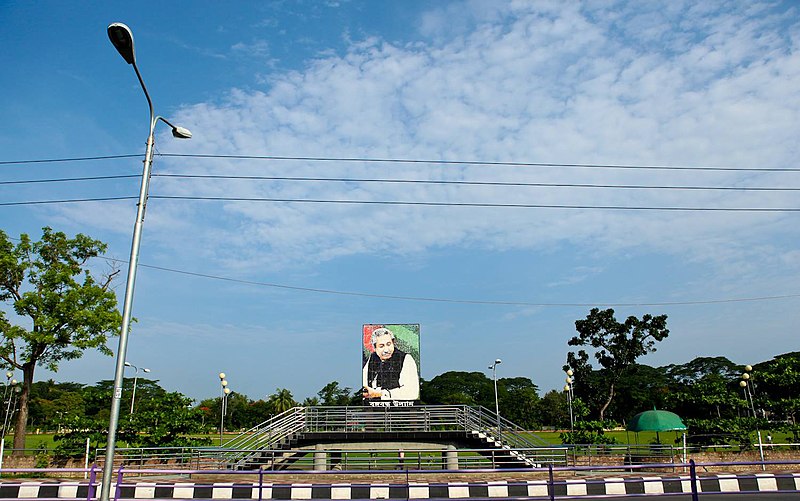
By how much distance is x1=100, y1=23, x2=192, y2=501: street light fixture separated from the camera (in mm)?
9359

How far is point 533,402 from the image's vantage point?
112062 mm

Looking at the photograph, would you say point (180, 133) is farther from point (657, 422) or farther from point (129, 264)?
point (657, 422)

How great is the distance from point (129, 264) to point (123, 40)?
4043mm

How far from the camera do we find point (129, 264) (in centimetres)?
1045

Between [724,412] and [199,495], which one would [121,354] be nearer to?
[199,495]

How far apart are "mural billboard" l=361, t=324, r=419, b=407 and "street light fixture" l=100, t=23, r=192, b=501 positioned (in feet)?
64.1

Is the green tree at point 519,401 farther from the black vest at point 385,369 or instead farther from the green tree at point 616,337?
the black vest at point 385,369

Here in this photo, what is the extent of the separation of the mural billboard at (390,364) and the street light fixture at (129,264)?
19.5 m

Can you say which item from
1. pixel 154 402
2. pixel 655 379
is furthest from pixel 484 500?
pixel 655 379

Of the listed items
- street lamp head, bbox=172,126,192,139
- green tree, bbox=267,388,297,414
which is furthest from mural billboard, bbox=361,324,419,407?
green tree, bbox=267,388,297,414

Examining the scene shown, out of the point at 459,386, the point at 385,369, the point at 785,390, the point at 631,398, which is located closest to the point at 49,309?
the point at 385,369

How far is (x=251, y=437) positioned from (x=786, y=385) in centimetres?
3584

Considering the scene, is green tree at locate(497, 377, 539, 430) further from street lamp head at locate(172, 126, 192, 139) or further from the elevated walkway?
street lamp head at locate(172, 126, 192, 139)

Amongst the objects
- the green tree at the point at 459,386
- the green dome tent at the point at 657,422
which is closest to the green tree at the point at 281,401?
→ the green tree at the point at 459,386
